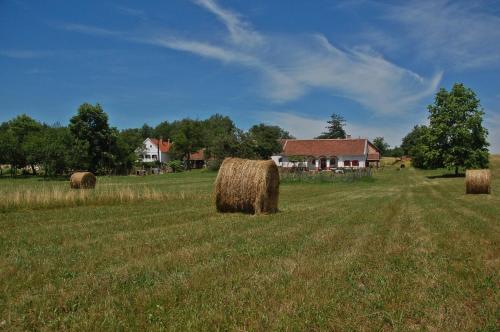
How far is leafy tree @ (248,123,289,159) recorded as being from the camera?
73625 millimetres

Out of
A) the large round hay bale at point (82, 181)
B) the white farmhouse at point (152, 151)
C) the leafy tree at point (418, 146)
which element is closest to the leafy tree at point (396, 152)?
the leafy tree at point (418, 146)

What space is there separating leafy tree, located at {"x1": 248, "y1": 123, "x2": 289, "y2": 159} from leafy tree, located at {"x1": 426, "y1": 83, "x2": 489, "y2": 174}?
2966cm

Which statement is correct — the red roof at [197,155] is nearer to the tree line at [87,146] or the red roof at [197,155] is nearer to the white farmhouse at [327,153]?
the tree line at [87,146]

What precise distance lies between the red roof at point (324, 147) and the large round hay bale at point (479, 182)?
167 ft

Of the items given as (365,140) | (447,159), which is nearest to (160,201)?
(447,159)

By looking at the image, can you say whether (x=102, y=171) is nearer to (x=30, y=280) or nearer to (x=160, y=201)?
(x=160, y=201)

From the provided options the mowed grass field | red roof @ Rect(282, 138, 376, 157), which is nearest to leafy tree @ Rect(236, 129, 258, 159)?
red roof @ Rect(282, 138, 376, 157)

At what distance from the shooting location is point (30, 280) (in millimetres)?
5645

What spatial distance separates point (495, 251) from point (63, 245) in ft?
27.7

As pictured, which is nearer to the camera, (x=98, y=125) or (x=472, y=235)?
(x=472, y=235)

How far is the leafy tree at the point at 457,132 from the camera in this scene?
50312 mm

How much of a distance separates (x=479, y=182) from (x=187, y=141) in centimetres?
7783

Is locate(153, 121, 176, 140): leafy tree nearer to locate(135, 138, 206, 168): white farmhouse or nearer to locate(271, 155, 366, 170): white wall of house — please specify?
locate(135, 138, 206, 168): white farmhouse

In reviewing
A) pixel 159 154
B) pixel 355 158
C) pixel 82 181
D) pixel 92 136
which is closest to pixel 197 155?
pixel 159 154
